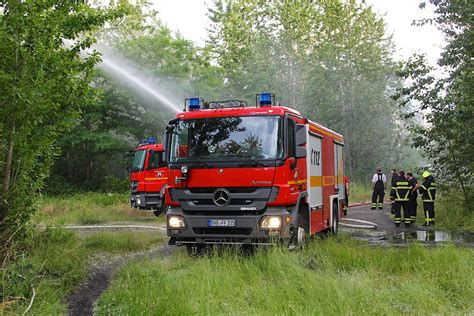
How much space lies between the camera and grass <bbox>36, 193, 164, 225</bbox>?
49.2ft

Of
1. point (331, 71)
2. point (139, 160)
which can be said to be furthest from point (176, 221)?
point (331, 71)

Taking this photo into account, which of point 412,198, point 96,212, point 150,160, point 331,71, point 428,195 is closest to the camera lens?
point 428,195

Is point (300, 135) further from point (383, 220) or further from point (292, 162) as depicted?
point (383, 220)

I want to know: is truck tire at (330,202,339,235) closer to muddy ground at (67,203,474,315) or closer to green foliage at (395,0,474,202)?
muddy ground at (67,203,474,315)

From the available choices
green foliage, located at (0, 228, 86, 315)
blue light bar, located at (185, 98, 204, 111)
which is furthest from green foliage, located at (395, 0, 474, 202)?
green foliage, located at (0, 228, 86, 315)

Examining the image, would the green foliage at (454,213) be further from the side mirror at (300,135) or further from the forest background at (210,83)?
the side mirror at (300,135)

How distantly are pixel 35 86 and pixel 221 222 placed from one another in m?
3.33

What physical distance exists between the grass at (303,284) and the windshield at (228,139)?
157 cm

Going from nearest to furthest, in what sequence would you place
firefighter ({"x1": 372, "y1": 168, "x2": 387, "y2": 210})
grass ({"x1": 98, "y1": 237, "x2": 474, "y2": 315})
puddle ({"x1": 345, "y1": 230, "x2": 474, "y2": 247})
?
grass ({"x1": 98, "y1": 237, "x2": 474, "y2": 315}) < puddle ({"x1": 345, "y1": 230, "x2": 474, "y2": 247}) < firefighter ({"x1": 372, "y1": 168, "x2": 387, "y2": 210})

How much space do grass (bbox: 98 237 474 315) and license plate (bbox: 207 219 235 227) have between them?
1.55ft

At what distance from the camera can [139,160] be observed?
15.6 m

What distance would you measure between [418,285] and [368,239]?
217 inches

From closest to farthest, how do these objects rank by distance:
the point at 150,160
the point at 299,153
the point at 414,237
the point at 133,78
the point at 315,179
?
1. the point at 299,153
2. the point at 315,179
3. the point at 414,237
4. the point at 150,160
5. the point at 133,78

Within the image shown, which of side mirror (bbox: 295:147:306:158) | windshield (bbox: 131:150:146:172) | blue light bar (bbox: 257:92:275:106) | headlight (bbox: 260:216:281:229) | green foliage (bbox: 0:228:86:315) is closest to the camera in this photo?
green foliage (bbox: 0:228:86:315)
